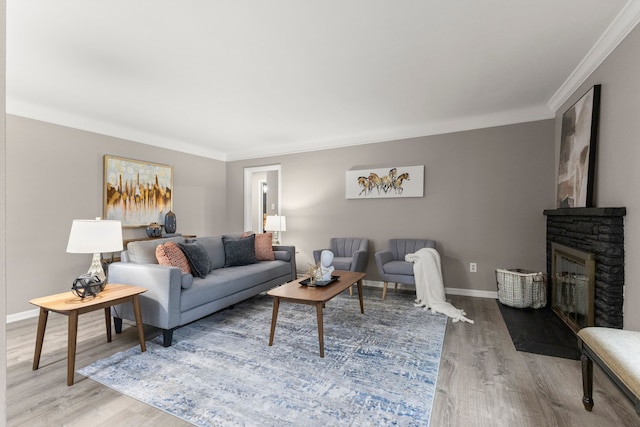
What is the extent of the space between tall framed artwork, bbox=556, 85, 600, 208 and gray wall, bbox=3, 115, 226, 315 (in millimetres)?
A: 5353

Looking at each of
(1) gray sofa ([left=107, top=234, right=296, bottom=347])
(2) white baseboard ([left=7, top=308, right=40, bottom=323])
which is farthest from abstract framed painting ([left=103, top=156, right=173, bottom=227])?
(1) gray sofa ([left=107, top=234, right=296, bottom=347])

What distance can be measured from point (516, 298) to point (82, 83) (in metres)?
5.09

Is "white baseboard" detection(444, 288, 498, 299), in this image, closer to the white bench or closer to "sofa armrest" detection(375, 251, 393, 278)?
"sofa armrest" detection(375, 251, 393, 278)

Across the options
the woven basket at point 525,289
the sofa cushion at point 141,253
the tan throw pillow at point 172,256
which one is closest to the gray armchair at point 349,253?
the woven basket at point 525,289

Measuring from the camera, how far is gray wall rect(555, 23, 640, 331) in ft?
6.44

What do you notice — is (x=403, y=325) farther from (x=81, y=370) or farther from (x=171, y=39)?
(x=171, y=39)

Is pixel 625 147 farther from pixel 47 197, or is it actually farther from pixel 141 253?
pixel 47 197

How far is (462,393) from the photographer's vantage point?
73.4 inches

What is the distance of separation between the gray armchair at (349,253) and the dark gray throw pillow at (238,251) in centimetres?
94

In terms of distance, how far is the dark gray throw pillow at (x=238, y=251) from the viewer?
3797 millimetres

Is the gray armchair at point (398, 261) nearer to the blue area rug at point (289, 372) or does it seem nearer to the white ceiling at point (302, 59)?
the blue area rug at point (289, 372)

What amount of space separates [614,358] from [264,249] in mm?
3561

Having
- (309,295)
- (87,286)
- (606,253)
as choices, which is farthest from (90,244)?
(606,253)

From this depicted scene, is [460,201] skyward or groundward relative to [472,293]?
skyward
